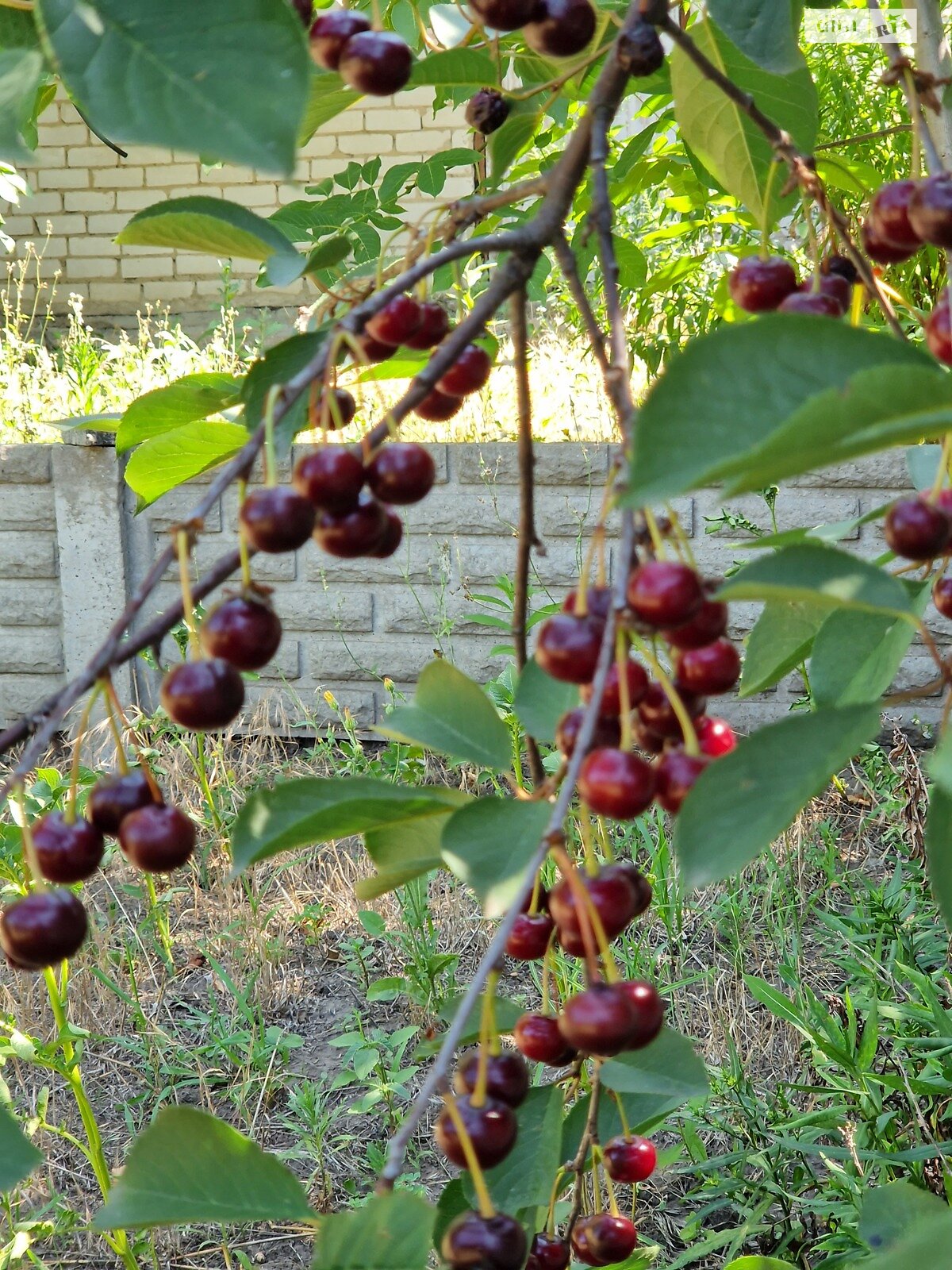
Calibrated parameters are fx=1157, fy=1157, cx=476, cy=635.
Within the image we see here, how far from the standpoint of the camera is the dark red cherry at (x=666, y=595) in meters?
0.37

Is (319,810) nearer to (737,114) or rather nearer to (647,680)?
(647,680)

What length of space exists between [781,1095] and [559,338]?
122 inches

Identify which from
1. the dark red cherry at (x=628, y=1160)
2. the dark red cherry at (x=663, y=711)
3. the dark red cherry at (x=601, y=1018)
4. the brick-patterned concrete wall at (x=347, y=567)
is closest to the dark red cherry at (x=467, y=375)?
the dark red cherry at (x=663, y=711)

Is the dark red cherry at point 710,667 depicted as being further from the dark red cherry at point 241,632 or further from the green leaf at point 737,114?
the green leaf at point 737,114

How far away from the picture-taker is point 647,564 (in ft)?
1.24

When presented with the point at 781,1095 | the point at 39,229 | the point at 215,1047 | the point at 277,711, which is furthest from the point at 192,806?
the point at 39,229

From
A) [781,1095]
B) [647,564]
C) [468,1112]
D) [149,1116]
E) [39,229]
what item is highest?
[39,229]

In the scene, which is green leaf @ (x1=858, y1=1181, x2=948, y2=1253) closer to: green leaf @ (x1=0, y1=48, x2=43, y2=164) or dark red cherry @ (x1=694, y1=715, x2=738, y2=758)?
dark red cherry @ (x1=694, y1=715, x2=738, y2=758)

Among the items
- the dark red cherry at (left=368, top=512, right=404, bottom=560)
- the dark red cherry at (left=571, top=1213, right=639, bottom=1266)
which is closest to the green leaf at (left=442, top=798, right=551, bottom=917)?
the dark red cherry at (left=368, top=512, right=404, bottom=560)

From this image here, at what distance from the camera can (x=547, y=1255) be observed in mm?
623

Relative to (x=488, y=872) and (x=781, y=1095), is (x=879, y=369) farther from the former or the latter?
(x=781, y=1095)

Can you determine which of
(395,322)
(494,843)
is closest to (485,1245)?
Answer: (494,843)

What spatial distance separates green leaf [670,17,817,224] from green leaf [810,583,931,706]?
0.37 meters

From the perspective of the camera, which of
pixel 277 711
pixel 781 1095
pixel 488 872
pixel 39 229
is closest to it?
pixel 488 872
